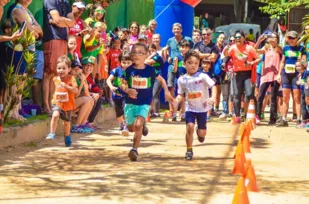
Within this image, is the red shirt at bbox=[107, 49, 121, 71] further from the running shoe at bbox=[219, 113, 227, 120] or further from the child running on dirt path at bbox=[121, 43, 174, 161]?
the child running on dirt path at bbox=[121, 43, 174, 161]

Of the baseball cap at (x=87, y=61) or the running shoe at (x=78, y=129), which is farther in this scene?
the baseball cap at (x=87, y=61)

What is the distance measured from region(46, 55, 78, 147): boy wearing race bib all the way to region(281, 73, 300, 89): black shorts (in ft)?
20.8

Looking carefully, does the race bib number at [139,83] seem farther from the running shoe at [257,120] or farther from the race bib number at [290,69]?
the running shoe at [257,120]

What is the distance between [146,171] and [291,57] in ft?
26.2

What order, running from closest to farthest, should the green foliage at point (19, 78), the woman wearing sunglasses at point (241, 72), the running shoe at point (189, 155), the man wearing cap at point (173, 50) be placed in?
the running shoe at point (189, 155) → the green foliage at point (19, 78) → the woman wearing sunglasses at point (241, 72) → the man wearing cap at point (173, 50)

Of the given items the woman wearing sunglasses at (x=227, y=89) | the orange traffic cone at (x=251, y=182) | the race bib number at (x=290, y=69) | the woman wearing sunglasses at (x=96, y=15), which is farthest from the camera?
the woman wearing sunglasses at (x=227, y=89)

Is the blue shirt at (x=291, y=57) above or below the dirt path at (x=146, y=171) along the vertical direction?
above

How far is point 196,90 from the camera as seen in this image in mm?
11125

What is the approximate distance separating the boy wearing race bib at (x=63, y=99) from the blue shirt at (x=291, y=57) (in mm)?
6312

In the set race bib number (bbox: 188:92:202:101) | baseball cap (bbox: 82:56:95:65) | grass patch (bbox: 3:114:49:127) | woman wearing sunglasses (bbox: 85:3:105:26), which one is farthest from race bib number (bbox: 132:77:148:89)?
woman wearing sunglasses (bbox: 85:3:105:26)

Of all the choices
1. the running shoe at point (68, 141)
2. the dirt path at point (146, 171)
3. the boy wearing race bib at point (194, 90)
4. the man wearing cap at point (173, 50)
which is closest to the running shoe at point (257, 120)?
the man wearing cap at point (173, 50)

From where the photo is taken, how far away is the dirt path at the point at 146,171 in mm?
7730

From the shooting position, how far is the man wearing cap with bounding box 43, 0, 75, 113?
43.1 feet

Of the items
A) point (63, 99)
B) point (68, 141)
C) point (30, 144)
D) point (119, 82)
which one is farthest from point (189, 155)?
point (119, 82)
